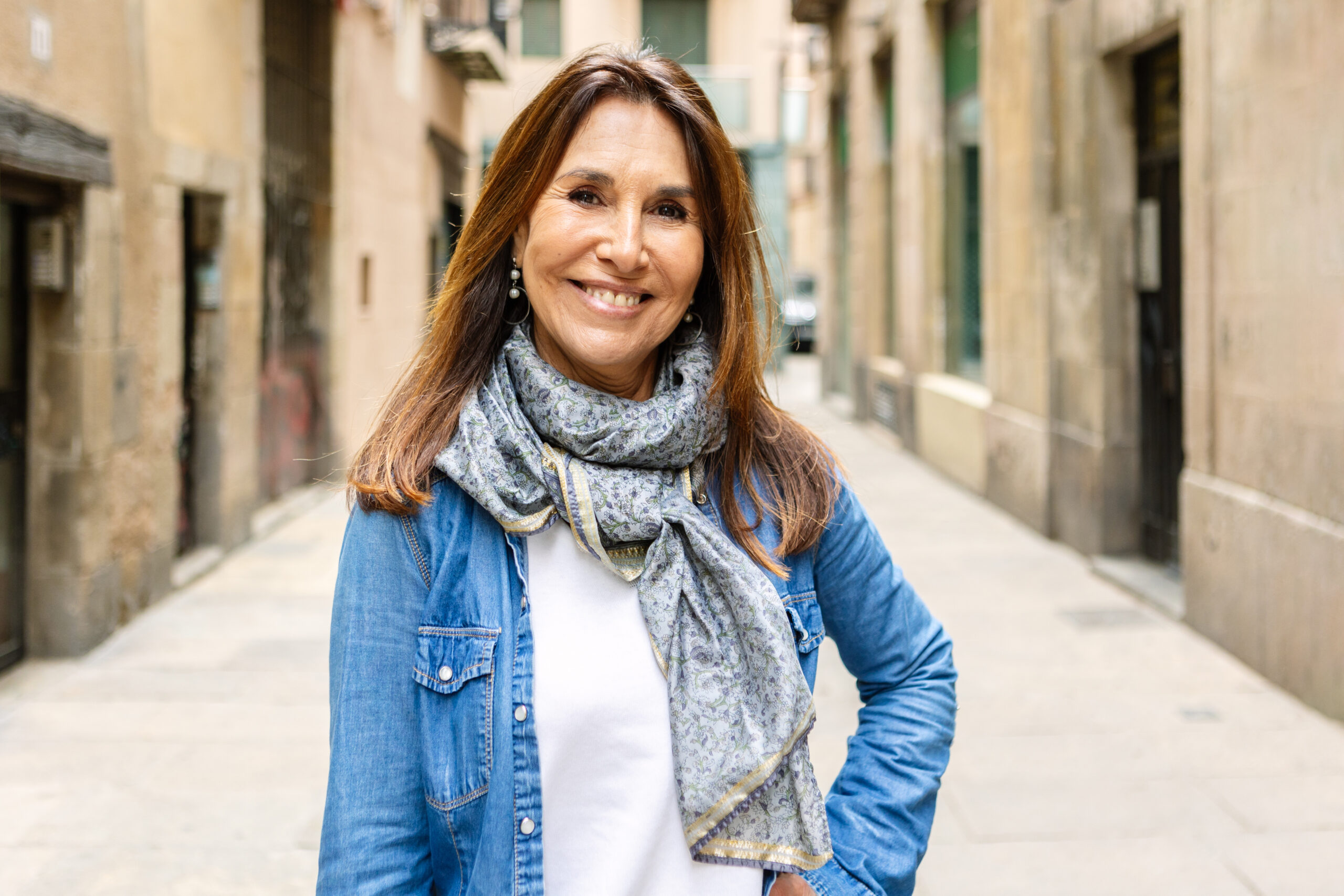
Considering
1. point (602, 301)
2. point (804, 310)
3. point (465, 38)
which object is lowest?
point (602, 301)

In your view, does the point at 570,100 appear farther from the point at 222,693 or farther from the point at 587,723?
the point at 222,693

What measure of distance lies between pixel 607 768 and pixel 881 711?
45cm

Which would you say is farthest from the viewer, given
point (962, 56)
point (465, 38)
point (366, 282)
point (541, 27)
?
point (541, 27)

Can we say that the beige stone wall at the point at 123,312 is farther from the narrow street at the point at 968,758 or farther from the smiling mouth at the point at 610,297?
the smiling mouth at the point at 610,297

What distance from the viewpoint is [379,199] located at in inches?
530

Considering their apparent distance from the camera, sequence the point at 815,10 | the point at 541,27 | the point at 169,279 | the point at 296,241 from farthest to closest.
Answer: the point at 541,27
the point at 815,10
the point at 296,241
the point at 169,279

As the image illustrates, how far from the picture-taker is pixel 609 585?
5.37 ft

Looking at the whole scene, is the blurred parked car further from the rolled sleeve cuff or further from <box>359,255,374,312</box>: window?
the rolled sleeve cuff

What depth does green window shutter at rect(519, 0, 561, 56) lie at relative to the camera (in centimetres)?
2558

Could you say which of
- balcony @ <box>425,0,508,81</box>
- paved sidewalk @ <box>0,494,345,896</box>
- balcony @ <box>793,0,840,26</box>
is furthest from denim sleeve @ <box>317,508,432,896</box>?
balcony @ <box>793,0,840,26</box>

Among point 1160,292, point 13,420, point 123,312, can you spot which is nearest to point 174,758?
point 13,420

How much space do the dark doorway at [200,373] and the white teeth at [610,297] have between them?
731 cm

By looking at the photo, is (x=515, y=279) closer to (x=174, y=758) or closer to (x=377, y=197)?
(x=174, y=758)

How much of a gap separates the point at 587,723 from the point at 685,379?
0.50m
